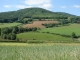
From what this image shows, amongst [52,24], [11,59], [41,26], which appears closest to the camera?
[11,59]

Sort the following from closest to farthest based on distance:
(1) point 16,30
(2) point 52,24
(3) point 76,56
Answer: (3) point 76,56
(1) point 16,30
(2) point 52,24

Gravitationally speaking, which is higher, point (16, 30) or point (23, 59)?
point (23, 59)

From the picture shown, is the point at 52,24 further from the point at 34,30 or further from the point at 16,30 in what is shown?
the point at 16,30

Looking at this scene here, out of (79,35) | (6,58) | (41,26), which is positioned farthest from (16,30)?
(6,58)

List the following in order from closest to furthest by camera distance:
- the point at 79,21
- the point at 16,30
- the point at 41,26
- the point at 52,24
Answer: the point at 16,30 → the point at 41,26 → the point at 52,24 → the point at 79,21

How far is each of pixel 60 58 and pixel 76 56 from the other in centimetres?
74

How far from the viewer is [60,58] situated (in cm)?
993

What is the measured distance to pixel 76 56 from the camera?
31.3 ft

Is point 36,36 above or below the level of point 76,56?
below

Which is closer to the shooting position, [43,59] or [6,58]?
[43,59]

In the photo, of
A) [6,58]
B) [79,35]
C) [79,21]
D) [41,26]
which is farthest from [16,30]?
[6,58]

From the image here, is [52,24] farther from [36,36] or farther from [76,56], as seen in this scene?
[76,56]

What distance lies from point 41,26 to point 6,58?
103 meters

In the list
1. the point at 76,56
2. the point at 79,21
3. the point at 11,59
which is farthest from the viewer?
the point at 79,21
